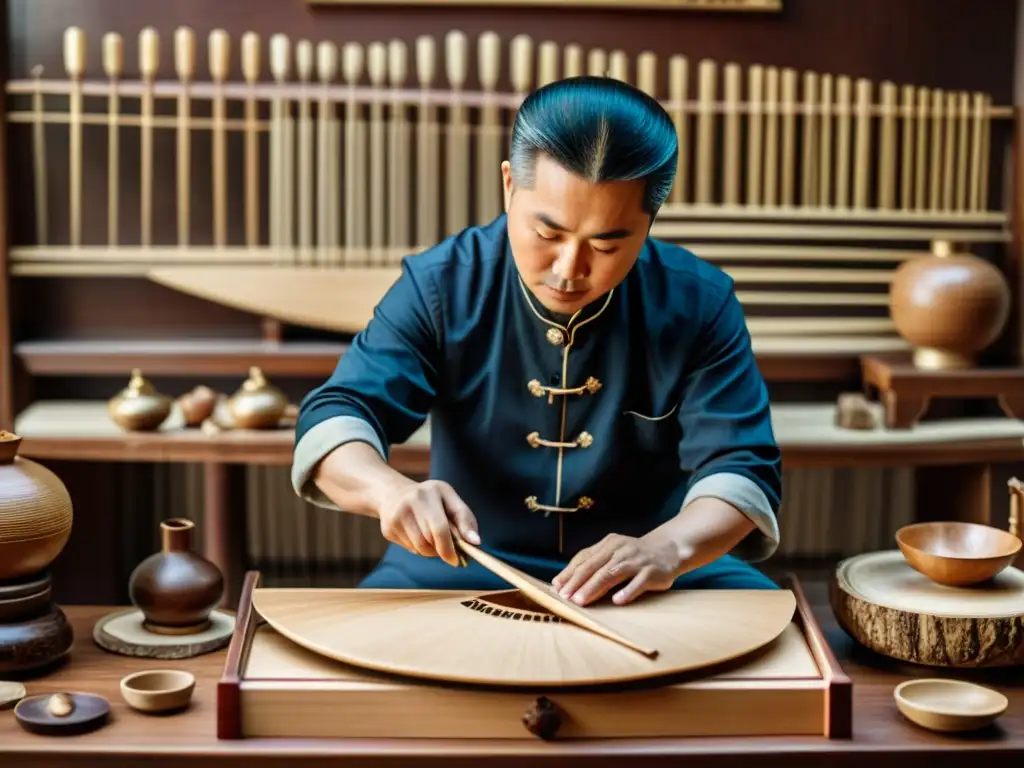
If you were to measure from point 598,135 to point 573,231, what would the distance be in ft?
0.51

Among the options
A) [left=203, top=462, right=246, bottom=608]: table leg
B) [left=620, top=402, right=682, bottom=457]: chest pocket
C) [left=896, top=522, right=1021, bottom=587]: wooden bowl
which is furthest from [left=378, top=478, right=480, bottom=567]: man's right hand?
[left=203, top=462, right=246, bottom=608]: table leg

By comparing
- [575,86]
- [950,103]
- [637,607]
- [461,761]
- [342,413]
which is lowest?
[461,761]

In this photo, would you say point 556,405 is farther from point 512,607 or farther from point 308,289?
point 308,289

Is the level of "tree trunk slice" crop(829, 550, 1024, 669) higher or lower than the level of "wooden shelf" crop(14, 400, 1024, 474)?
lower

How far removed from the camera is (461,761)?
1822 millimetres

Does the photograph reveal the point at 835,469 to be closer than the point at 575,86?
No

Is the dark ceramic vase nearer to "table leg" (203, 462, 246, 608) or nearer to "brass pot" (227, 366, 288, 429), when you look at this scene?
"brass pot" (227, 366, 288, 429)

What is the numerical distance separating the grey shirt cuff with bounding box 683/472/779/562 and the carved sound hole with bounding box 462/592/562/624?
380mm

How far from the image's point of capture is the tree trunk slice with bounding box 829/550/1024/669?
214 cm

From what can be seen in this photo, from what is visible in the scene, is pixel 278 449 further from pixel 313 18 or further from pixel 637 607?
pixel 637 607

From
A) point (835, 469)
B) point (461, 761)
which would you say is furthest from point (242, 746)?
point (835, 469)

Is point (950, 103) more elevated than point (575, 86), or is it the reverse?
point (950, 103)

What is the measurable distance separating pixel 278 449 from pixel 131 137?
1172 millimetres

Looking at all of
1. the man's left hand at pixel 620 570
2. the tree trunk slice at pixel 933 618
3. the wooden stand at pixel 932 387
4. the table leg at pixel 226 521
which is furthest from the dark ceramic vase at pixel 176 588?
the wooden stand at pixel 932 387
